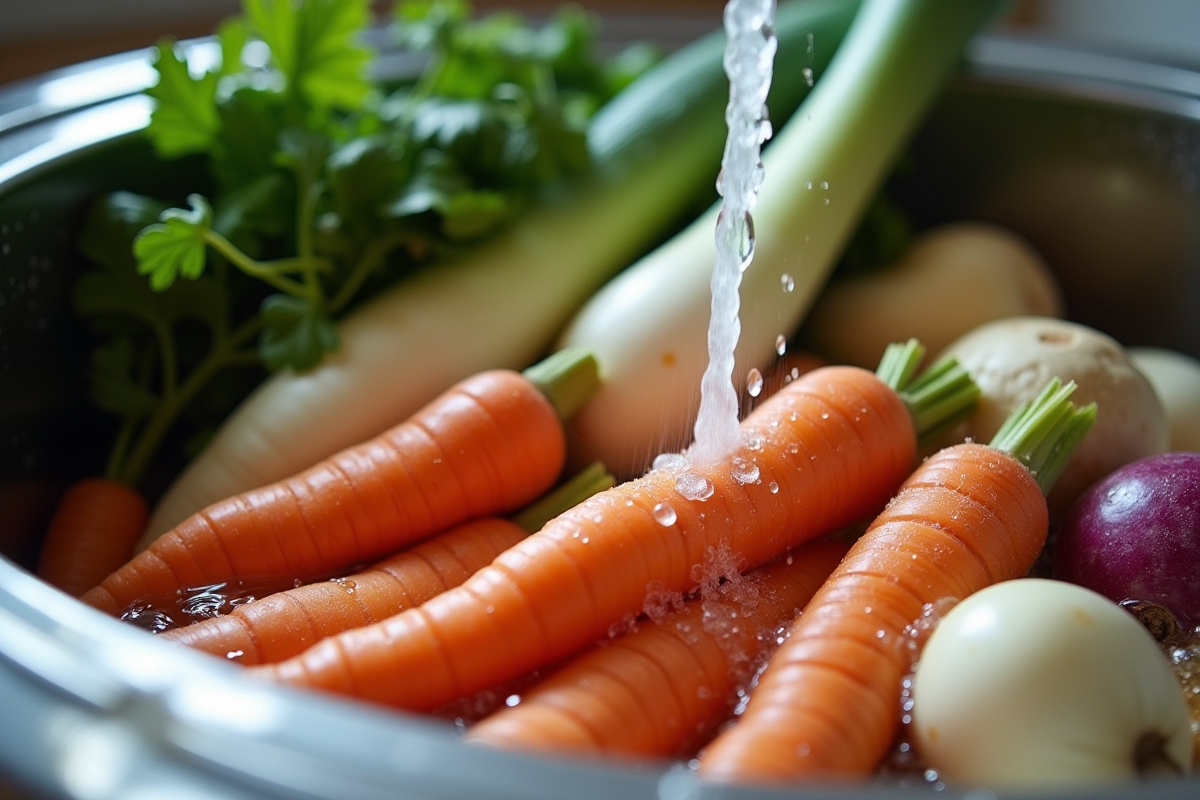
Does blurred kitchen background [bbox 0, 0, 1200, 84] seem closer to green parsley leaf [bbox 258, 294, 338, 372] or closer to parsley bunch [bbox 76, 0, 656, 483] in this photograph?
parsley bunch [bbox 76, 0, 656, 483]

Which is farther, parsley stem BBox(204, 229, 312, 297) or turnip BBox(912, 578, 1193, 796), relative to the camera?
parsley stem BBox(204, 229, 312, 297)

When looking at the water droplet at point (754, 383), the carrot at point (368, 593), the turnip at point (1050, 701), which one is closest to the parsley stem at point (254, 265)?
the carrot at point (368, 593)

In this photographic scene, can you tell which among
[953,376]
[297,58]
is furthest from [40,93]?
[953,376]

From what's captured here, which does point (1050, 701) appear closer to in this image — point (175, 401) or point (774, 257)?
point (774, 257)

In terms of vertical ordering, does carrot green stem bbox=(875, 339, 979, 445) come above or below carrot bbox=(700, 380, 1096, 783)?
above

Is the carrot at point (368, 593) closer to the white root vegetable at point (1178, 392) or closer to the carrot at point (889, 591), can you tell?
the carrot at point (889, 591)

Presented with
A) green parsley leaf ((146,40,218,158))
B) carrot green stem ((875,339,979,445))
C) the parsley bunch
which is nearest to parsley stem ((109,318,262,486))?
the parsley bunch

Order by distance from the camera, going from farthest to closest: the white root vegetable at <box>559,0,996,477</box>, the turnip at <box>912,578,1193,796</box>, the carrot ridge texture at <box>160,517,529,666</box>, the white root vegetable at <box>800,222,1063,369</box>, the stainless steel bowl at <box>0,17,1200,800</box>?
the white root vegetable at <box>800,222,1063,369</box>
the white root vegetable at <box>559,0,996,477</box>
the carrot ridge texture at <box>160,517,529,666</box>
the turnip at <box>912,578,1193,796</box>
the stainless steel bowl at <box>0,17,1200,800</box>
